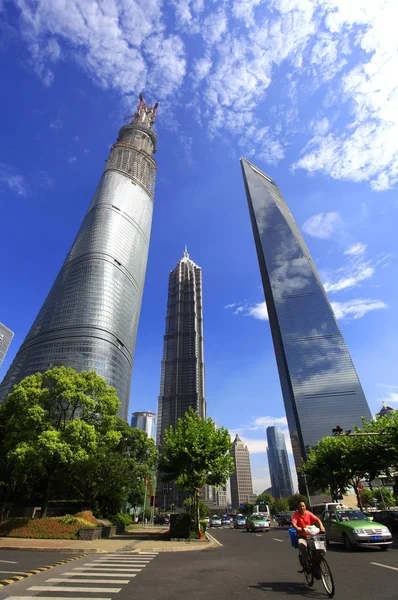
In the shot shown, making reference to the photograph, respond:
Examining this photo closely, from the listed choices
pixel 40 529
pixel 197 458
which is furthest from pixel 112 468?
pixel 197 458

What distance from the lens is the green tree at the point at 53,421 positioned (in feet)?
78.4

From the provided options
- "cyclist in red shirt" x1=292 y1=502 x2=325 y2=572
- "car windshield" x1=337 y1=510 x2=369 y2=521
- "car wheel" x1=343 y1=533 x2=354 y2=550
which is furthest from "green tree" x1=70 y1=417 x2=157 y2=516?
"cyclist in red shirt" x1=292 y1=502 x2=325 y2=572

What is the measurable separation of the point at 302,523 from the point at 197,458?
1775cm

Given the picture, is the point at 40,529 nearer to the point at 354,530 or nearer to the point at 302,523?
the point at 354,530

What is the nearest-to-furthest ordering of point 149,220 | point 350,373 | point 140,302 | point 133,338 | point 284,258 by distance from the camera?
point 133,338, point 140,302, point 350,373, point 149,220, point 284,258

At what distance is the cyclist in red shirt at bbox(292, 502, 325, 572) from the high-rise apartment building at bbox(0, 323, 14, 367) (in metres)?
157

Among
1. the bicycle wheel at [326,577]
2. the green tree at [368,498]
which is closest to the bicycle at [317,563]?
the bicycle wheel at [326,577]

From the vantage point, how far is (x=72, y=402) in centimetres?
2808

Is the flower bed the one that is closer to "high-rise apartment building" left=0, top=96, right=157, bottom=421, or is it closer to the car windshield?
the car windshield

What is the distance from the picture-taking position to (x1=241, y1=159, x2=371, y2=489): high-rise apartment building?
453ft

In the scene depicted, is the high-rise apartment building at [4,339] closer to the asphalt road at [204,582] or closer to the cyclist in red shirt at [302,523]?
the asphalt road at [204,582]

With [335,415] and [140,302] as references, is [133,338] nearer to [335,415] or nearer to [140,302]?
[140,302]

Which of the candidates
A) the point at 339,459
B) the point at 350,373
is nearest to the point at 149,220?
the point at 350,373

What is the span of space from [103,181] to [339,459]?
143769 millimetres
